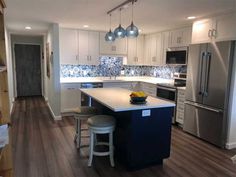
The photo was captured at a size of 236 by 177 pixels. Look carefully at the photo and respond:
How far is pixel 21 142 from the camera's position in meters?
3.75

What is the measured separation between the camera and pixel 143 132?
9.14 feet

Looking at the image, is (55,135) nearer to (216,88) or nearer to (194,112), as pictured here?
(194,112)

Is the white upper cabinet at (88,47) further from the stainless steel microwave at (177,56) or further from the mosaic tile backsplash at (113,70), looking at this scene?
the stainless steel microwave at (177,56)

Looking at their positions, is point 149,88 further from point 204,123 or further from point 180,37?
point 204,123

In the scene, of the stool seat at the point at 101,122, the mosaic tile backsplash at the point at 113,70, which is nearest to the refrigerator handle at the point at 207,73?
the mosaic tile backsplash at the point at 113,70

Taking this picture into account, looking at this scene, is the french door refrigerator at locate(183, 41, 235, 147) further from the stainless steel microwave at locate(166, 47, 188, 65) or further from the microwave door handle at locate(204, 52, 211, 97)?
the stainless steel microwave at locate(166, 47, 188, 65)

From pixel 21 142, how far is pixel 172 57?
3848 mm

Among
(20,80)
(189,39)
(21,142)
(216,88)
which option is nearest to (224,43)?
(216,88)

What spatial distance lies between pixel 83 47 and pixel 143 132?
3643 mm

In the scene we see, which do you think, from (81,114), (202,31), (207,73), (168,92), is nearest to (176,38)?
(202,31)

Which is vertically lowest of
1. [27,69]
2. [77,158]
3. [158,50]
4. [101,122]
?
[77,158]

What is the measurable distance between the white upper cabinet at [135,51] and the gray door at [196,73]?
2441 mm

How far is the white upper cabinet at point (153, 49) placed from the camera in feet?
19.0

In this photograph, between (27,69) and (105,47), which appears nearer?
(105,47)
